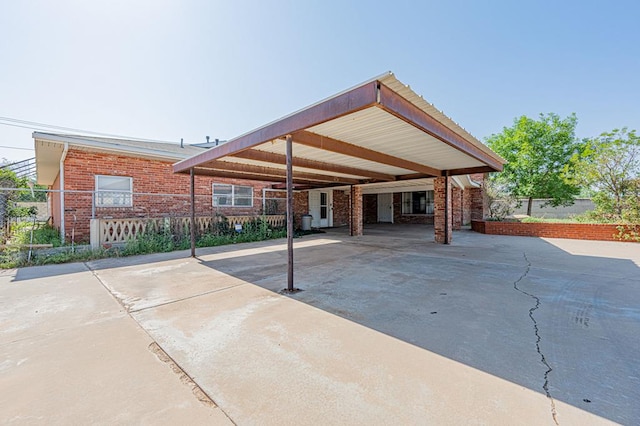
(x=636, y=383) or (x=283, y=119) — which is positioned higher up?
(x=283, y=119)

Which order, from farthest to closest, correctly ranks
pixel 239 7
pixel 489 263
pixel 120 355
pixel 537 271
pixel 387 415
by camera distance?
pixel 239 7 → pixel 489 263 → pixel 537 271 → pixel 120 355 → pixel 387 415

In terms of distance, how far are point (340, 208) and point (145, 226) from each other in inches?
446

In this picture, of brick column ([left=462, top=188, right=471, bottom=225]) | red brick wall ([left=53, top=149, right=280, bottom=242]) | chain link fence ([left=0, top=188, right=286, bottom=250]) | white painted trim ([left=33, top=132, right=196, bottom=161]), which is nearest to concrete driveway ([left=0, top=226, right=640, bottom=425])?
chain link fence ([left=0, top=188, right=286, bottom=250])

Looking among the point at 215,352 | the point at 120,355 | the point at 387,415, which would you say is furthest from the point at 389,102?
the point at 120,355

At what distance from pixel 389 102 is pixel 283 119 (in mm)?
1814

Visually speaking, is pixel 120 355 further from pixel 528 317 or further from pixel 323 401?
pixel 528 317

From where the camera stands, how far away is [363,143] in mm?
5590

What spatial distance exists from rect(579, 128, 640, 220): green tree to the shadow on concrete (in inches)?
129

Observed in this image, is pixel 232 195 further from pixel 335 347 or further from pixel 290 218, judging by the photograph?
pixel 335 347

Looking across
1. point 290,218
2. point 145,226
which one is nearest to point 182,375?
point 290,218

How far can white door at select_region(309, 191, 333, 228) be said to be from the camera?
15695 millimetres

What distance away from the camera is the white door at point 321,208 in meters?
15.7

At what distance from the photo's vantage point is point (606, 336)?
2766 mm

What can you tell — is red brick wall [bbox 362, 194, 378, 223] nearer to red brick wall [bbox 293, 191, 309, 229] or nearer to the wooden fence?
red brick wall [bbox 293, 191, 309, 229]
